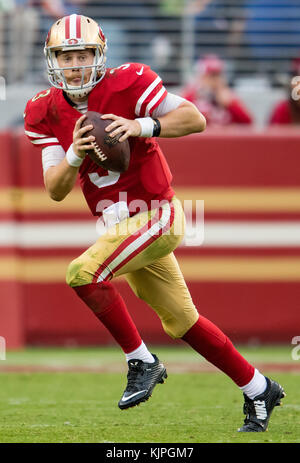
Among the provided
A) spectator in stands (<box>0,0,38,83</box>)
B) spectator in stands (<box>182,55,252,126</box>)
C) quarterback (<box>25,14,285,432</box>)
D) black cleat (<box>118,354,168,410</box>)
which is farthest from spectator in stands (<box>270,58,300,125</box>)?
black cleat (<box>118,354,168,410</box>)

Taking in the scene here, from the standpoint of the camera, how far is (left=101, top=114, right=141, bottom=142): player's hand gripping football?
12.0 ft

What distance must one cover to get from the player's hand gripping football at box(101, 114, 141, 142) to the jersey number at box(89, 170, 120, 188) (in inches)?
10.0

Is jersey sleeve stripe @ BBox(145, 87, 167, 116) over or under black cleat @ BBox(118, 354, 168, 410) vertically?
over

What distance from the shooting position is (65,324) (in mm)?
6566

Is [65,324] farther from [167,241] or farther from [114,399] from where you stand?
[167,241]

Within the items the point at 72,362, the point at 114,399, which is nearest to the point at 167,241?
the point at 114,399

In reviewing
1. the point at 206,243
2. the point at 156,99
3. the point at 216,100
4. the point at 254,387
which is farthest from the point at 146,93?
the point at 216,100

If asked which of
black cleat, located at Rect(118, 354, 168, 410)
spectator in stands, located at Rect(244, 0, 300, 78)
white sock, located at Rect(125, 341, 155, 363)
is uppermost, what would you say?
spectator in stands, located at Rect(244, 0, 300, 78)

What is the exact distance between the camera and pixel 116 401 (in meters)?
4.74

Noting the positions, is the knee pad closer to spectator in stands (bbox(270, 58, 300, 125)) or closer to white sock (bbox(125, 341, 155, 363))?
white sock (bbox(125, 341, 155, 363))

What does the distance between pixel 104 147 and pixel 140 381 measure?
99 cm

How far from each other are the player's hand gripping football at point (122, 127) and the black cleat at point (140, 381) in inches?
37.5

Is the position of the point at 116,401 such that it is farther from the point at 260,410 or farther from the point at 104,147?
the point at 104,147

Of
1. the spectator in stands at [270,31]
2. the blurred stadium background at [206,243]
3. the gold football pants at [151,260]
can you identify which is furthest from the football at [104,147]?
the spectator in stands at [270,31]
